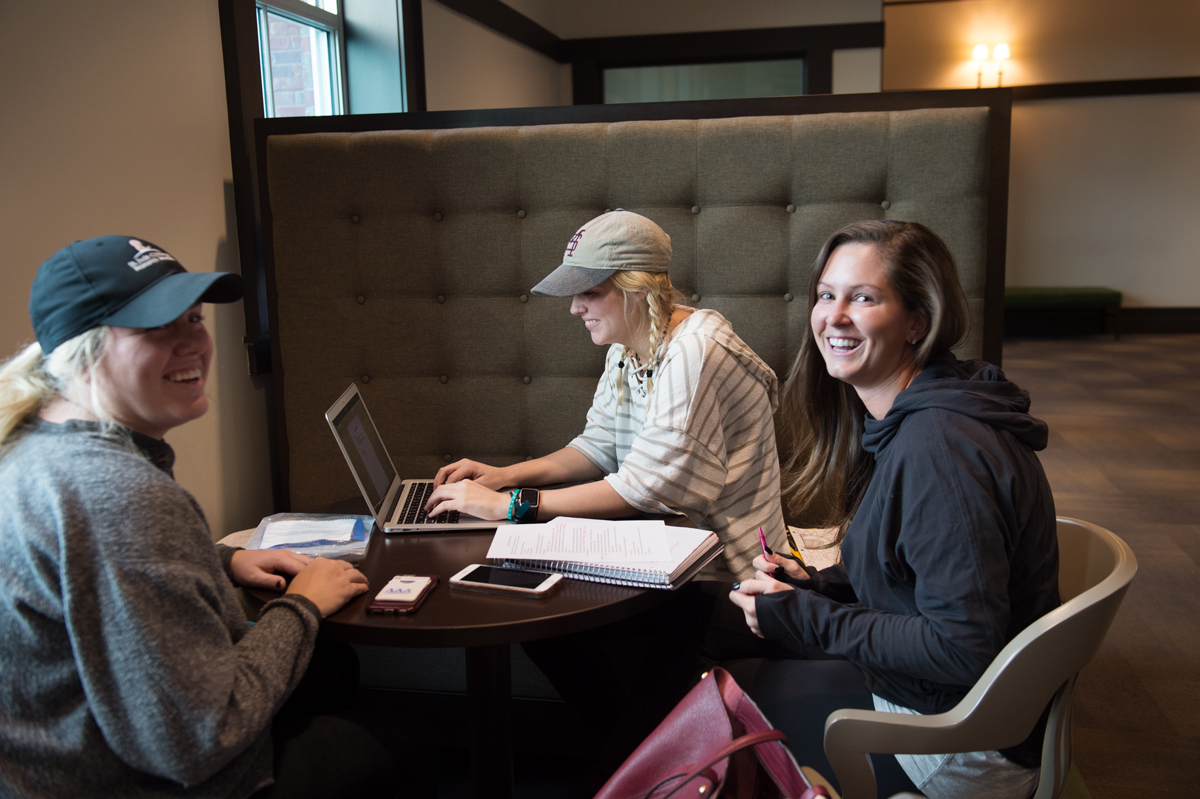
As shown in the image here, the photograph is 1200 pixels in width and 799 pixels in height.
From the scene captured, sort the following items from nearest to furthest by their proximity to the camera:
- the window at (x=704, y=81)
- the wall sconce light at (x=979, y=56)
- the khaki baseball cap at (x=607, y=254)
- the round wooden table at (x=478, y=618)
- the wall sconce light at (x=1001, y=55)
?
the round wooden table at (x=478, y=618)
the khaki baseball cap at (x=607, y=254)
the window at (x=704, y=81)
the wall sconce light at (x=1001, y=55)
the wall sconce light at (x=979, y=56)

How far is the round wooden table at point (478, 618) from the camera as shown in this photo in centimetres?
125

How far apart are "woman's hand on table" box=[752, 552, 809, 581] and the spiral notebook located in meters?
0.09

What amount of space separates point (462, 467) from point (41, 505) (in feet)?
3.51

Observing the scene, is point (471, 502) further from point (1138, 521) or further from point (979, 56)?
point (979, 56)

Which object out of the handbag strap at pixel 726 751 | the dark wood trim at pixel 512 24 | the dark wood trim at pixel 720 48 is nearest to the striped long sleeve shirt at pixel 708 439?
the handbag strap at pixel 726 751

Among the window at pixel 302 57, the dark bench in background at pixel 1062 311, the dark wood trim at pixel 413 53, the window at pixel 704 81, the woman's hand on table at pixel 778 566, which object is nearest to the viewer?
the woman's hand on table at pixel 778 566

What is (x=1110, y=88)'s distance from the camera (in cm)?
880

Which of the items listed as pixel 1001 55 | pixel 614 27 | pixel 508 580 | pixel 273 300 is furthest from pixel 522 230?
pixel 1001 55

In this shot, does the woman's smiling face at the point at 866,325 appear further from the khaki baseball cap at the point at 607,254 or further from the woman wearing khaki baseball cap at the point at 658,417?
the khaki baseball cap at the point at 607,254

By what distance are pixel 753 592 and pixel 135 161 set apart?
177 centimetres

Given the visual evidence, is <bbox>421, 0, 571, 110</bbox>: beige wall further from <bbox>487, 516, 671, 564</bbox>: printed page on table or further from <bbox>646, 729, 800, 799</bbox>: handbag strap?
<bbox>646, 729, 800, 799</bbox>: handbag strap

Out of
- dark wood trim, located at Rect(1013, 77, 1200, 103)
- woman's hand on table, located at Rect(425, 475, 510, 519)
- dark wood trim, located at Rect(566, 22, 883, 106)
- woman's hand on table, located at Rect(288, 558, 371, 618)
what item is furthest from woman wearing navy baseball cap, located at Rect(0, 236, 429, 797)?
dark wood trim, located at Rect(1013, 77, 1200, 103)

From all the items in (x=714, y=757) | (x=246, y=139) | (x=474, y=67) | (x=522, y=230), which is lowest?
(x=714, y=757)

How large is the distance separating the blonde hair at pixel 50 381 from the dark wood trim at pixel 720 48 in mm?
6242
